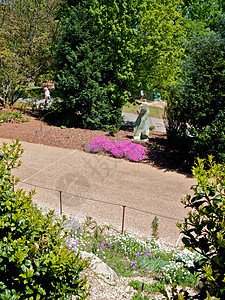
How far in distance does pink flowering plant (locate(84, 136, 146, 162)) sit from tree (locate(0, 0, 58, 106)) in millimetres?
7421

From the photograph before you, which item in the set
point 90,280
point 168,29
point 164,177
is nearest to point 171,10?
point 168,29

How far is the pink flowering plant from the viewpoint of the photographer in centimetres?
1084

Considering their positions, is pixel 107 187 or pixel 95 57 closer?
pixel 107 187

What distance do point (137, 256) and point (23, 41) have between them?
15362 mm

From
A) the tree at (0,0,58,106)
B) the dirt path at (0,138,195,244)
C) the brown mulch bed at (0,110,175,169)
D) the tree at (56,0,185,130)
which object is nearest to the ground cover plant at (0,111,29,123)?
the brown mulch bed at (0,110,175,169)

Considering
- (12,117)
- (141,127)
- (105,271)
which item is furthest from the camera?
(12,117)

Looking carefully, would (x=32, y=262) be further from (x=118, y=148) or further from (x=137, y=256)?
(x=118, y=148)

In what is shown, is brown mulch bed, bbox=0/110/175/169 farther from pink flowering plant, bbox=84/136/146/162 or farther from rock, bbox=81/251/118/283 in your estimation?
rock, bbox=81/251/118/283

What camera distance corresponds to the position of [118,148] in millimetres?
11273

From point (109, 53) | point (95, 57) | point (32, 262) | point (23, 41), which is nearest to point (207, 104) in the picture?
point (95, 57)

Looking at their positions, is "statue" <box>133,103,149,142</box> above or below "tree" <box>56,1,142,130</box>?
below

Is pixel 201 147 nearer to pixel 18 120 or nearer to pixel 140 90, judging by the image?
→ pixel 140 90

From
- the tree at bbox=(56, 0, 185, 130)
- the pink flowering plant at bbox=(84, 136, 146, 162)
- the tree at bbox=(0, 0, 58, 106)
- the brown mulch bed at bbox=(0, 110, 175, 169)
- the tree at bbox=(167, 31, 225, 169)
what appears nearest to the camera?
the tree at bbox=(167, 31, 225, 169)

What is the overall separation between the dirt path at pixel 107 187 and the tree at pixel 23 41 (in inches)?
250
